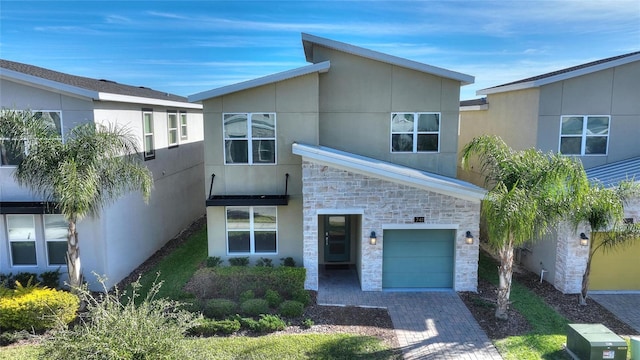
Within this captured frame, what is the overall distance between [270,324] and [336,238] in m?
5.18

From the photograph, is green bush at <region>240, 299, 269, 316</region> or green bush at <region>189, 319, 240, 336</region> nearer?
green bush at <region>189, 319, 240, 336</region>

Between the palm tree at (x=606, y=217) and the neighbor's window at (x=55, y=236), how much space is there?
541 inches

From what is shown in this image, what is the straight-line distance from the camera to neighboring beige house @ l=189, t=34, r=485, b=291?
38.5ft

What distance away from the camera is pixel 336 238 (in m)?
14.2

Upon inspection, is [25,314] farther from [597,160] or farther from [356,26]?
[597,160]

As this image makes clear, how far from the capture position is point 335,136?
13.5 metres

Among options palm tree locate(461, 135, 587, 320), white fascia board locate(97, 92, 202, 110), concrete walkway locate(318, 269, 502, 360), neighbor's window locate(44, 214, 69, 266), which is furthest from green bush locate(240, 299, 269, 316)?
white fascia board locate(97, 92, 202, 110)

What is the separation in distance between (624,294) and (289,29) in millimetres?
15096

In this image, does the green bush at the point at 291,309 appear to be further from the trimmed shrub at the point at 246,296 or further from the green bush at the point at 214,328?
the green bush at the point at 214,328

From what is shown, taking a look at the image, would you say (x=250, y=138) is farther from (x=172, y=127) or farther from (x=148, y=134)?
(x=172, y=127)

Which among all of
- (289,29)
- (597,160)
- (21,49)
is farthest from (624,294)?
(21,49)

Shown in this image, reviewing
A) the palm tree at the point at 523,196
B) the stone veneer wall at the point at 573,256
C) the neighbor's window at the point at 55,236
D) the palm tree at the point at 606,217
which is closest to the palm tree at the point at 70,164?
the neighbor's window at the point at 55,236

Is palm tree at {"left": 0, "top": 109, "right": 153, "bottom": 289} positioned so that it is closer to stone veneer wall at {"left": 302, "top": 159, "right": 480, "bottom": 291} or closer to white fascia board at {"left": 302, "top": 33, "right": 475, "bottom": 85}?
stone veneer wall at {"left": 302, "top": 159, "right": 480, "bottom": 291}

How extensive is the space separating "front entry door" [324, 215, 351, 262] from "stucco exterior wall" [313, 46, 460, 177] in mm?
2398
